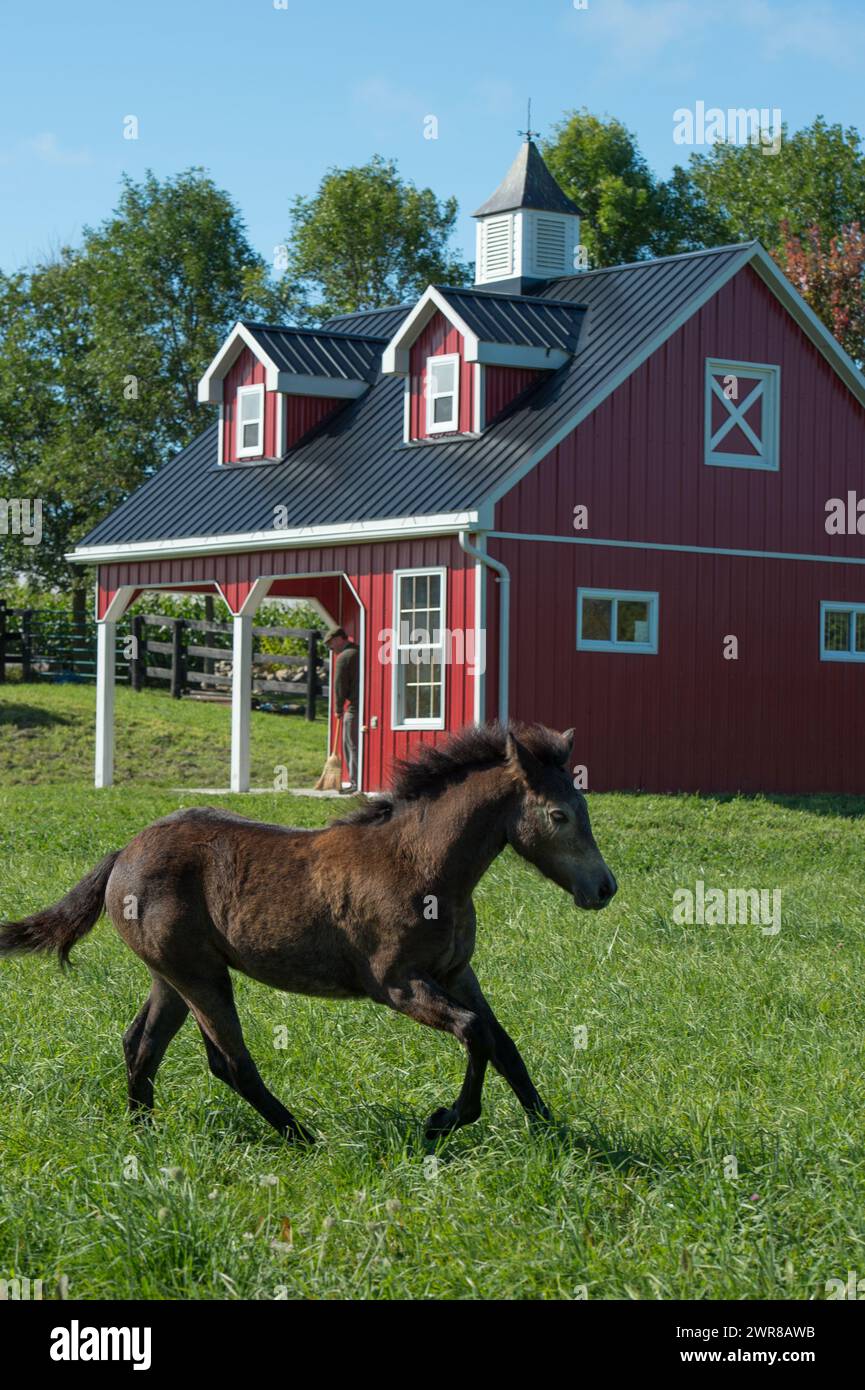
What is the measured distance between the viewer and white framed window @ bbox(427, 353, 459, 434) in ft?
77.3

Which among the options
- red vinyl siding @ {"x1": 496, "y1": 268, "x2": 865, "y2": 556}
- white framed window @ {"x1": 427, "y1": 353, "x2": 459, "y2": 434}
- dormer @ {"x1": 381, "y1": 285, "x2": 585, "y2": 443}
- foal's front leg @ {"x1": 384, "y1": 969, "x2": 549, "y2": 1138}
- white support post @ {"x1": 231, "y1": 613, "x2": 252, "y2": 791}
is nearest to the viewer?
foal's front leg @ {"x1": 384, "y1": 969, "x2": 549, "y2": 1138}

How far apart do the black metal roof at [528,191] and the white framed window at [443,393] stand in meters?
4.98

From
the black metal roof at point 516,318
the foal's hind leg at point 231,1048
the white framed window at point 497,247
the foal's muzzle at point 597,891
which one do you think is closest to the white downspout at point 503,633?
the black metal roof at point 516,318

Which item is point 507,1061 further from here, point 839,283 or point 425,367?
point 839,283

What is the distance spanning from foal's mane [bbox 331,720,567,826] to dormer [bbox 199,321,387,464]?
20111 mm

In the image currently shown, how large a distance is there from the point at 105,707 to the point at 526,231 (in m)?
9.59

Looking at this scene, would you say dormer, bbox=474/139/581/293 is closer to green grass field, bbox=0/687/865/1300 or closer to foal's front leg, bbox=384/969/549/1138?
green grass field, bbox=0/687/865/1300

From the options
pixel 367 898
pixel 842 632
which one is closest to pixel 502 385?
pixel 842 632

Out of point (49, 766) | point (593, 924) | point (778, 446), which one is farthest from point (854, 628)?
point (593, 924)

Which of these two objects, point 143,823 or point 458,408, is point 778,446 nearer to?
point 458,408

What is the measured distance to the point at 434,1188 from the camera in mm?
5684

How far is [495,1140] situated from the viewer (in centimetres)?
618

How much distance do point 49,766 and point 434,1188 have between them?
24.2m

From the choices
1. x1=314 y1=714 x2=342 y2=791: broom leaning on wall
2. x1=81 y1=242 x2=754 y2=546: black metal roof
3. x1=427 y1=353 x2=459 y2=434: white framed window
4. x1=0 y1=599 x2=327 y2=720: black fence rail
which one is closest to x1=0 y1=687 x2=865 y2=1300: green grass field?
x1=81 y1=242 x2=754 y2=546: black metal roof
